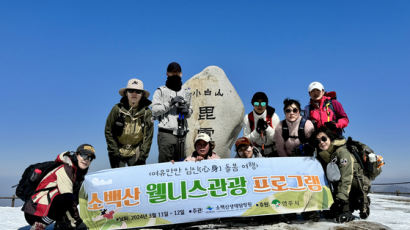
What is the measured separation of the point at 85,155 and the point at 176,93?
2.15 m

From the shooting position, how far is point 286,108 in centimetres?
539

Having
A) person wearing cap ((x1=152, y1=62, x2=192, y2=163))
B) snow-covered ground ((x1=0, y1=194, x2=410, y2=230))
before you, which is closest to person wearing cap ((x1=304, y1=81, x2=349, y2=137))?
snow-covered ground ((x1=0, y1=194, x2=410, y2=230))

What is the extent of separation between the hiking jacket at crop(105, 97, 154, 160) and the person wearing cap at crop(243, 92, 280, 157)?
2.00m

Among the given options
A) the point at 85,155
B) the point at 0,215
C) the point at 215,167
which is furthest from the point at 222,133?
the point at 0,215

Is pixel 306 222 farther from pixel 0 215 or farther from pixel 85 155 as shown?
pixel 0 215

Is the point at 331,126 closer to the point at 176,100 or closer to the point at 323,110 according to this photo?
the point at 323,110

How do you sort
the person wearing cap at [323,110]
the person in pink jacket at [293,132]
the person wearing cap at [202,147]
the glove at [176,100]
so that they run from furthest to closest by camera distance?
1. the glove at [176,100]
2. the person wearing cap at [323,110]
3. the person in pink jacket at [293,132]
4. the person wearing cap at [202,147]

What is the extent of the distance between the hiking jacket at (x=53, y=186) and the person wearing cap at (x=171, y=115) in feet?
5.60

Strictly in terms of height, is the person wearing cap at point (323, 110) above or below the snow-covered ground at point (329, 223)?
above

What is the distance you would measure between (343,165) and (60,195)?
4.58m

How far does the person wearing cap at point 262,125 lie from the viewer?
565 cm

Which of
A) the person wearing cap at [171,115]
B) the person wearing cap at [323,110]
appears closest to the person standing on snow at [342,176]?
the person wearing cap at [323,110]

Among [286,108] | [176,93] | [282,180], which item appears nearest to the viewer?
[282,180]

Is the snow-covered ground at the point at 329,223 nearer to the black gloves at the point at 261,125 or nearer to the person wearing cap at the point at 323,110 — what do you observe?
the person wearing cap at the point at 323,110
